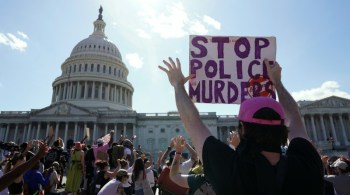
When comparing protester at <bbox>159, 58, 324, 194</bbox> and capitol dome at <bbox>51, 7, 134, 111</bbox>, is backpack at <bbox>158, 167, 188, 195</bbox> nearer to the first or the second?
protester at <bbox>159, 58, 324, 194</bbox>

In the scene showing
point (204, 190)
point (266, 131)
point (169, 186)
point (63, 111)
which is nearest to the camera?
point (266, 131)

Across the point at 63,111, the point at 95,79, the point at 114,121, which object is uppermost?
the point at 95,79

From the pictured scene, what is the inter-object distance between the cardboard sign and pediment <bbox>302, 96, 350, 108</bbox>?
72182 millimetres

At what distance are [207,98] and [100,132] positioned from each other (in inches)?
2634

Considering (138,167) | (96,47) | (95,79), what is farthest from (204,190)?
(96,47)

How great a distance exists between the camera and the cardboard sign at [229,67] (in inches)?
181

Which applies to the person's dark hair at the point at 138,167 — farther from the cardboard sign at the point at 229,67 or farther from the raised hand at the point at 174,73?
the raised hand at the point at 174,73

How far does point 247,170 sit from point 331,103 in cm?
7803

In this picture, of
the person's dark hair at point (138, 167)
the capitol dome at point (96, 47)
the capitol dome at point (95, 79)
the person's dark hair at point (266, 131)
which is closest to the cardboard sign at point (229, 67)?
the person's dark hair at point (266, 131)

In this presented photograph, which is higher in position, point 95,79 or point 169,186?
point 95,79

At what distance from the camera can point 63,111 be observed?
6738 cm

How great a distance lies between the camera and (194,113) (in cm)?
251

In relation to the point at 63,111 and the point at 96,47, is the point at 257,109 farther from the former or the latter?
the point at 96,47

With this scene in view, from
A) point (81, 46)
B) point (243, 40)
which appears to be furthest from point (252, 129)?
point (81, 46)
